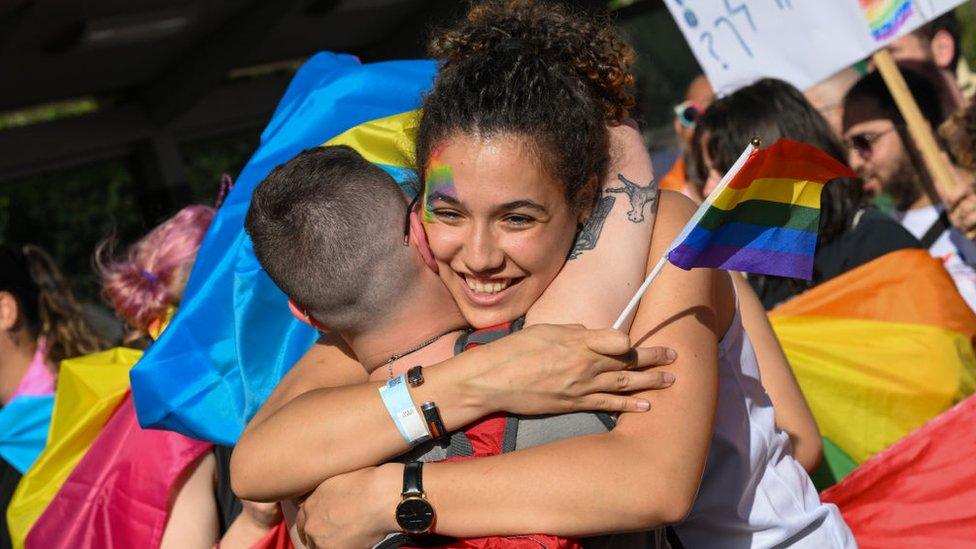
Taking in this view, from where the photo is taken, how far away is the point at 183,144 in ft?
24.2

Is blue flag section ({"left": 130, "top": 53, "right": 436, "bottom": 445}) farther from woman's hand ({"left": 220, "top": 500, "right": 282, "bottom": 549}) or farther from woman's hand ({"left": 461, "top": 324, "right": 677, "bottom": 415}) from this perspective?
woman's hand ({"left": 461, "top": 324, "right": 677, "bottom": 415})

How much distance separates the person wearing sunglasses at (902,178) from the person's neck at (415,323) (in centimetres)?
217

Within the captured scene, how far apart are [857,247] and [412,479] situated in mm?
1905

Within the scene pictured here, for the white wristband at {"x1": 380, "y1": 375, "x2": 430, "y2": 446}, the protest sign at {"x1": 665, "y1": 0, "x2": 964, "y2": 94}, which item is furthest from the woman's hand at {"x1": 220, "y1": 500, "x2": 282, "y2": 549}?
the protest sign at {"x1": 665, "y1": 0, "x2": 964, "y2": 94}

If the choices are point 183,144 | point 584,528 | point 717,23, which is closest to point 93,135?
point 183,144

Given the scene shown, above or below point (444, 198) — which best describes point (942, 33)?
below

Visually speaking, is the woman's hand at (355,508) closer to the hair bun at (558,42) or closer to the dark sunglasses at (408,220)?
the dark sunglasses at (408,220)

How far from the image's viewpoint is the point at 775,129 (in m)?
3.19

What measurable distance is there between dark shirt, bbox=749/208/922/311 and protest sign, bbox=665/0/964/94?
63 centimetres

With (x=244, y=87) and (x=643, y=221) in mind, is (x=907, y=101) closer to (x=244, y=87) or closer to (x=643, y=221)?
(x=643, y=221)

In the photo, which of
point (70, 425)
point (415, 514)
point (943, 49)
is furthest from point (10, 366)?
point (943, 49)

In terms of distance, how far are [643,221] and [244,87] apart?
6042mm

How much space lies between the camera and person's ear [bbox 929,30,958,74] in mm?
4414

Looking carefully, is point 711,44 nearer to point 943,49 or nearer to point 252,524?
point 943,49
